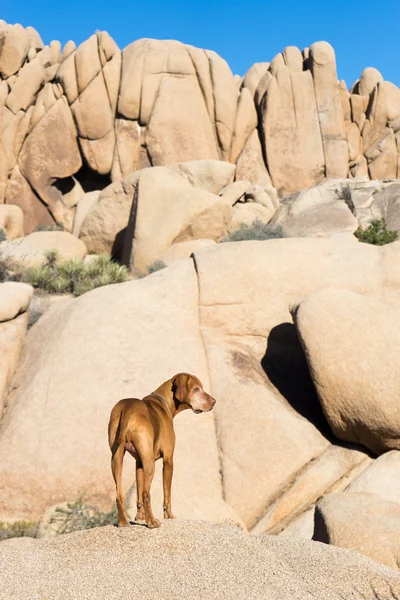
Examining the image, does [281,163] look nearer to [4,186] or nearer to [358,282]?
[4,186]

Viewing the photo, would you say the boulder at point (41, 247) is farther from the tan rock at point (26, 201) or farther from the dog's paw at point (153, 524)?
the dog's paw at point (153, 524)

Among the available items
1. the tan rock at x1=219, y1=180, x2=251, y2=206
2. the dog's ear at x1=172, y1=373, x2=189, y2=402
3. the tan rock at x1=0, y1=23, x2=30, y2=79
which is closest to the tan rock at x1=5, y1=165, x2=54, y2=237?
the tan rock at x1=0, y1=23, x2=30, y2=79

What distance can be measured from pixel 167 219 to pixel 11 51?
1648 centimetres

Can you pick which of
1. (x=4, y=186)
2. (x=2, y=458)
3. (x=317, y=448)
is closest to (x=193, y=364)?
(x=317, y=448)

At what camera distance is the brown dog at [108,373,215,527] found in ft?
18.5

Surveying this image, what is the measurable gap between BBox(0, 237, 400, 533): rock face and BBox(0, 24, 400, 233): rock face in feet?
69.6

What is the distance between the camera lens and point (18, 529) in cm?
973

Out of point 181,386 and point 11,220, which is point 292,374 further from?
point 11,220

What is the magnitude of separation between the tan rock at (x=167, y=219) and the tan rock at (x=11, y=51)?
45.3 ft

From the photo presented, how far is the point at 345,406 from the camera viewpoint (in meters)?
11.1

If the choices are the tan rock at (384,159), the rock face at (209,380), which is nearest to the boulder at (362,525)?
the rock face at (209,380)

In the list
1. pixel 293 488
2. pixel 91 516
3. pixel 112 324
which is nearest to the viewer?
pixel 91 516

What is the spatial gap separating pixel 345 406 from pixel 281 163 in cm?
2588

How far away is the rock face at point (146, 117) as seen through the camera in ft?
110
